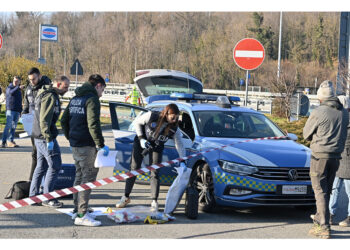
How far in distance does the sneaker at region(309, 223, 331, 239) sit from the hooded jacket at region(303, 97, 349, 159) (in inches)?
33.4

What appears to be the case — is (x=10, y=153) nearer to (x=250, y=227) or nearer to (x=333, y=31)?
(x=250, y=227)

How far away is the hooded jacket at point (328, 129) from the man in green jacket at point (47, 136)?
3453 millimetres

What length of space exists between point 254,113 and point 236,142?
139 centimetres

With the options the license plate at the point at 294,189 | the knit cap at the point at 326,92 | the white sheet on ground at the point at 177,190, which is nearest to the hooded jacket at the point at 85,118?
the white sheet on ground at the point at 177,190

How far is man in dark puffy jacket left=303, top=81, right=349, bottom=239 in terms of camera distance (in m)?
6.63

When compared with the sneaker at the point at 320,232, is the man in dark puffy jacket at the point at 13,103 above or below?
above

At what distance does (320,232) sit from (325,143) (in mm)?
1060

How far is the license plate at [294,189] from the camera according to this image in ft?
23.9

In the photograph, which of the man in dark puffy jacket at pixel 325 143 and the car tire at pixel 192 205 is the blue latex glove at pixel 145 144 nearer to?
the car tire at pixel 192 205

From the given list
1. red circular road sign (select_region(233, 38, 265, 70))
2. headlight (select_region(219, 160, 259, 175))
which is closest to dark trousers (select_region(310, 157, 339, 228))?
headlight (select_region(219, 160, 259, 175))

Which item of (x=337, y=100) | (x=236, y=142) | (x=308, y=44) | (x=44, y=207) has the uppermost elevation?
(x=308, y=44)

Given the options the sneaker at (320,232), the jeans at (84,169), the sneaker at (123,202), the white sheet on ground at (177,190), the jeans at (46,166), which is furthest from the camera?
the sneaker at (123,202)

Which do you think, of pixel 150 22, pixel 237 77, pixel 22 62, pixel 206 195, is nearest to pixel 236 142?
pixel 206 195

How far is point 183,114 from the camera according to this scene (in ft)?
29.7
